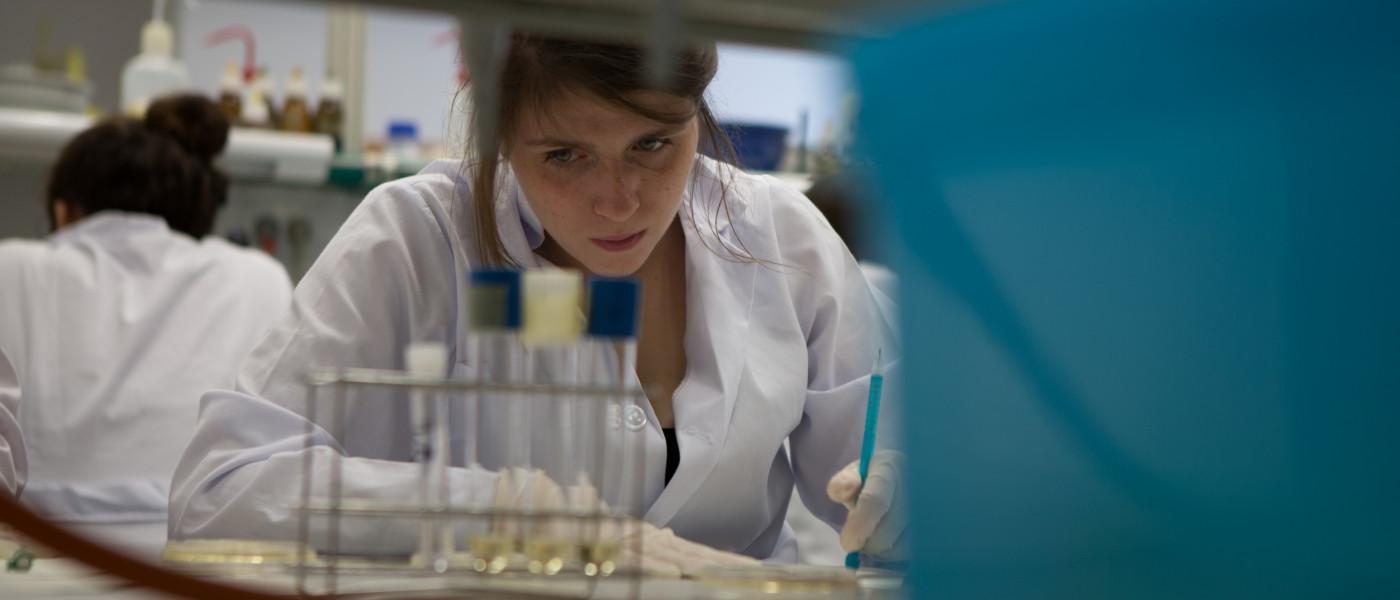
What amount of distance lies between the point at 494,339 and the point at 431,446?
0.08 m

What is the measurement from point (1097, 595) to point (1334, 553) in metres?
0.12

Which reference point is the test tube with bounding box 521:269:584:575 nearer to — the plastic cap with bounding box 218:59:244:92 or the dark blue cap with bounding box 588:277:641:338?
the dark blue cap with bounding box 588:277:641:338

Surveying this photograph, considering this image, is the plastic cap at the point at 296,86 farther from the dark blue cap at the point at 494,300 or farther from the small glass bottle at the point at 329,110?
the dark blue cap at the point at 494,300

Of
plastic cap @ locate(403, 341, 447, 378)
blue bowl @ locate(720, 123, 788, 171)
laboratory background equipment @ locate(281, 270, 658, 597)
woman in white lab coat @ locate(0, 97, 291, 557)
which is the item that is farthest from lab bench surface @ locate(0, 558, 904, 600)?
blue bowl @ locate(720, 123, 788, 171)

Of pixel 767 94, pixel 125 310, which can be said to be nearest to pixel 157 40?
pixel 125 310

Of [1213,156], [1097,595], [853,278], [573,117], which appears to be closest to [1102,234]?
[1213,156]

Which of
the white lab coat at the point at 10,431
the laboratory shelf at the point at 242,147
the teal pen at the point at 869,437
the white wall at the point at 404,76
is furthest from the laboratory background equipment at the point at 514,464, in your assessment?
the white wall at the point at 404,76

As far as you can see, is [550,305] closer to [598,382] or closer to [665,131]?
[598,382]

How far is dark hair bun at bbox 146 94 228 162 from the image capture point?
2.89 meters

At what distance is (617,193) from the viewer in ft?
4.83

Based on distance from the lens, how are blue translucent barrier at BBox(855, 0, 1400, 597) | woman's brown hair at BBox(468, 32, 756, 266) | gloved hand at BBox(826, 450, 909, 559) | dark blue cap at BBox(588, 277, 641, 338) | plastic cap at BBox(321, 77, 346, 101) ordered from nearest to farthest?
blue translucent barrier at BBox(855, 0, 1400, 597)
dark blue cap at BBox(588, 277, 641, 338)
gloved hand at BBox(826, 450, 909, 559)
woman's brown hair at BBox(468, 32, 756, 266)
plastic cap at BBox(321, 77, 346, 101)

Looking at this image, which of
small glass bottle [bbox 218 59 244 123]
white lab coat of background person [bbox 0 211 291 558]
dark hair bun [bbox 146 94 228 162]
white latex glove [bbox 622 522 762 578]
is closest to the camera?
white latex glove [bbox 622 522 762 578]

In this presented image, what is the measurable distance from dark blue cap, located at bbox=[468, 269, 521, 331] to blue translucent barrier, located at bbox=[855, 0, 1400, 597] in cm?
24

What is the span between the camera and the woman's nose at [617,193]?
147cm
